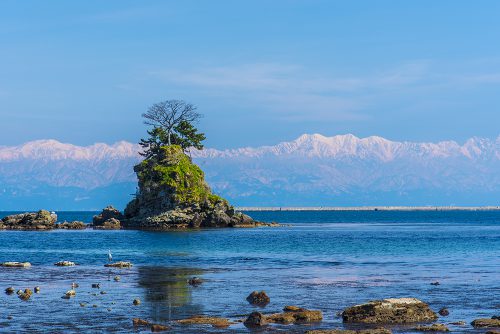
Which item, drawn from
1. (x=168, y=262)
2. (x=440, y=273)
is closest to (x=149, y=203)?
(x=168, y=262)

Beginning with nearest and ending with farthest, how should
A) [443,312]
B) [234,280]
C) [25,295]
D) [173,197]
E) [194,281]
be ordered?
[443,312], [25,295], [194,281], [234,280], [173,197]

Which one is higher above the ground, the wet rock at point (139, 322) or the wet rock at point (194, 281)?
the wet rock at point (194, 281)

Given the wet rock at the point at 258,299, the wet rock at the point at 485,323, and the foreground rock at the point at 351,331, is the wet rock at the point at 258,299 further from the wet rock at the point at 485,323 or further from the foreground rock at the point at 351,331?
the wet rock at the point at 485,323

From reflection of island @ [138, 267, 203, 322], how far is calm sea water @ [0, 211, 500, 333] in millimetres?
79

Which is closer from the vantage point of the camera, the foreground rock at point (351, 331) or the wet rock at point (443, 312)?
the foreground rock at point (351, 331)

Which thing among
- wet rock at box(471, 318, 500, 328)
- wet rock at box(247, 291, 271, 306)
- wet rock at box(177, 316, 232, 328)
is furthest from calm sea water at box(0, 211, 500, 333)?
wet rock at box(471, 318, 500, 328)

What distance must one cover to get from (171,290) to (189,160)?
5378 inches

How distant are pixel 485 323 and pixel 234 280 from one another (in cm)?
2964

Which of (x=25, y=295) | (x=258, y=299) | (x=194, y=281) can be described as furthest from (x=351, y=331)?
(x=194, y=281)

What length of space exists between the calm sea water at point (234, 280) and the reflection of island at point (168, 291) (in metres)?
0.08

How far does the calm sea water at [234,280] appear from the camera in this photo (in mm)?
48312

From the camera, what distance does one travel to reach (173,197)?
182m

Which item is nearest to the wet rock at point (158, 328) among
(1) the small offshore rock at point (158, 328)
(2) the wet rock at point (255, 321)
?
(1) the small offshore rock at point (158, 328)

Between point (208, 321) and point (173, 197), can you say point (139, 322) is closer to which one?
point (208, 321)
